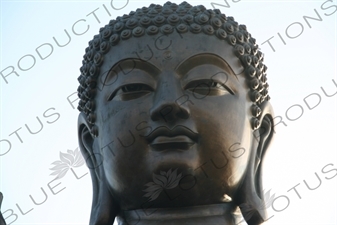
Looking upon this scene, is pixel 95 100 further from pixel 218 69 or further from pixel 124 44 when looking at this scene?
pixel 218 69

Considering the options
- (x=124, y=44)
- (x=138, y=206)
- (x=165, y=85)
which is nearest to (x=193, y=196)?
(x=138, y=206)

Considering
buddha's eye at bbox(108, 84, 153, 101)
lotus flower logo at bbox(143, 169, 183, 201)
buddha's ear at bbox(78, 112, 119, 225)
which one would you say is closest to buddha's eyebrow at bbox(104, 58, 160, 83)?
buddha's eye at bbox(108, 84, 153, 101)

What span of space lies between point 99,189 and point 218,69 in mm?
1649

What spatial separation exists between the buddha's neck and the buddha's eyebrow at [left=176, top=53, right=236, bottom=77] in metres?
1.22

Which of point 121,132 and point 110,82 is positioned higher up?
point 110,82

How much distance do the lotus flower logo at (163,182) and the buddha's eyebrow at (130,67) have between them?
92 cm

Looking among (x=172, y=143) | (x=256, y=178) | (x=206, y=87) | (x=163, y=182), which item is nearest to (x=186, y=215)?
(x=163, y=182)

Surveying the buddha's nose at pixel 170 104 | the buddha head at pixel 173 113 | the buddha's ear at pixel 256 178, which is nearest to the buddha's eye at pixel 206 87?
the buddha head at pixel 173 113

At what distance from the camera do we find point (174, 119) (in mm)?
6582

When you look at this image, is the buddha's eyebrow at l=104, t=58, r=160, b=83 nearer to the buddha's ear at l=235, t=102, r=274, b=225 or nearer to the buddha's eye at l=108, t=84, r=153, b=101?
the buddha's eye at l=108, t=84, r=153, b=101

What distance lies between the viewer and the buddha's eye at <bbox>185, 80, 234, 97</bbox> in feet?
22.2

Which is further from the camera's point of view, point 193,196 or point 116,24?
point 116,24

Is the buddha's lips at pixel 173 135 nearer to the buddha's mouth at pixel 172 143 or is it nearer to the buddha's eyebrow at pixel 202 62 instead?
the buddha's mouth at pixel 172 143

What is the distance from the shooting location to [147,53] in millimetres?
6945
